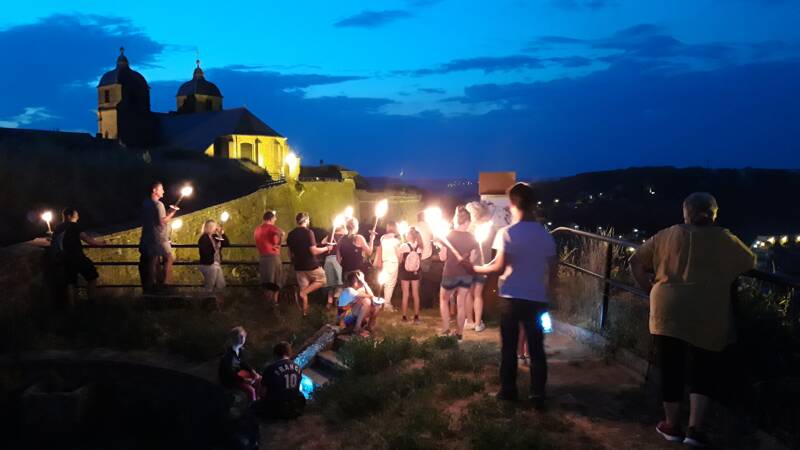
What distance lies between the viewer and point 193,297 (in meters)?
9.63

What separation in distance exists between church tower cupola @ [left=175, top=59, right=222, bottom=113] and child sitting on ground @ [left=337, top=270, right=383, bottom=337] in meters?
67.9

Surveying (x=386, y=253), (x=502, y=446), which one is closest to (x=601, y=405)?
(x=502, y=446)

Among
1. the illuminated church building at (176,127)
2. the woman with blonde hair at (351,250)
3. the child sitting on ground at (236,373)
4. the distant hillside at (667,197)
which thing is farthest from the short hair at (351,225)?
the distant hillside at (667,197)

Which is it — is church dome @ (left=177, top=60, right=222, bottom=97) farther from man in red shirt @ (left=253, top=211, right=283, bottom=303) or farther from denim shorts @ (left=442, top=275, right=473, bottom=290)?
denim shorts @ (left=442, top=275, right=473, bottom=290)

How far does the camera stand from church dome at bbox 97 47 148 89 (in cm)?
5834

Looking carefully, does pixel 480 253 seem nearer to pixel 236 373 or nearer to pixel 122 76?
pixel 236 373

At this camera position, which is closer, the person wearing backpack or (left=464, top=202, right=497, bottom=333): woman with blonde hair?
(left=464, top=202, right=497, bottom=333): woman with blonde hair

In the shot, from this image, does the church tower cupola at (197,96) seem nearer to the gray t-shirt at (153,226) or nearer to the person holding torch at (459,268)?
the gray t-shirt at (153,226)

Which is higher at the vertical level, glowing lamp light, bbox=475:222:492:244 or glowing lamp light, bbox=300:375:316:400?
glowing lamp light, bbox=475:222:492:244

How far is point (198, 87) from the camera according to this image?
71000 mm

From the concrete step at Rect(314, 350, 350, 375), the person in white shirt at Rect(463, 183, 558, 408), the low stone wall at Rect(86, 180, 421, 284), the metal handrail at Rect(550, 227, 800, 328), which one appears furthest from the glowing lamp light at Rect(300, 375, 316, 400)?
the low stone wall at Rect(86, 180, 421, 284)

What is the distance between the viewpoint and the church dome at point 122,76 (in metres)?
58.3

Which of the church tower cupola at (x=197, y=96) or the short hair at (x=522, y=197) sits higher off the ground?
the church tower cupola at (x=197, y=96)

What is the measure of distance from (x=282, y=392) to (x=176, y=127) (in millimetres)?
60946
